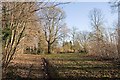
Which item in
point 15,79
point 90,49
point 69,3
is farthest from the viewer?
point 90,49

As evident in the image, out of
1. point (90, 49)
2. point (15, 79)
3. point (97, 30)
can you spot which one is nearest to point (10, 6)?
point (15, 79)

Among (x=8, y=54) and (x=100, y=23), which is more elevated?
(x=100, y=23)

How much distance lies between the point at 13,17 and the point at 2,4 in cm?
78

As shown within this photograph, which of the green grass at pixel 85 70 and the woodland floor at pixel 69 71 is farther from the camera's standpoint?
the green grass at pixel 85 70

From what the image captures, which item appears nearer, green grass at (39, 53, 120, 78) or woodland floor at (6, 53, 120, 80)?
woodland floor at (6, 53, 120, 80)

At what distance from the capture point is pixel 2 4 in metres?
7.80

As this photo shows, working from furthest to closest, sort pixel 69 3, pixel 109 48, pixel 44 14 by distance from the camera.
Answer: pixel 109 48 → pixel 44 14 → pixel 69 3

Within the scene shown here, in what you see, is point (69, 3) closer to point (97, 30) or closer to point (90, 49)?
point (97, 30)

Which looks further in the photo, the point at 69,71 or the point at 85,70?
the point at 85,70

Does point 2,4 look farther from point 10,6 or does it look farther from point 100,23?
point 100,23

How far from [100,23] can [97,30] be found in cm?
165

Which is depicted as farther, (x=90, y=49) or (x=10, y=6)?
(x=90, y=49)

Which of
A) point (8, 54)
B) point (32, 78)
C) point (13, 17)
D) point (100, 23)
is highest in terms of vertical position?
point (100, 23)

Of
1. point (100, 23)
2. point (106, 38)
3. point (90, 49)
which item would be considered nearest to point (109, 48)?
point (106, 38)
